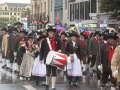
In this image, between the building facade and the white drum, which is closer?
the white drum

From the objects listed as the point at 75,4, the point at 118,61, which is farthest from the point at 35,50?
the point at 75,4

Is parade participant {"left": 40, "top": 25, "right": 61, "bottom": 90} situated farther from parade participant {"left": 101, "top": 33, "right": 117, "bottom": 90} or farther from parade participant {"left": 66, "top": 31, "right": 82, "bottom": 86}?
parade participant {"left": 101, "top": 33, "right": 117, "bottom": 90}

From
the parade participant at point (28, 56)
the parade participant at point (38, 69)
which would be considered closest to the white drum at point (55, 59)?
the parade participant at point (38, 69)

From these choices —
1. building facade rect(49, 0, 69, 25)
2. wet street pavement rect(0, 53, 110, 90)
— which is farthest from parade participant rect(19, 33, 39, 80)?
building facade rect(49, 0, 69, 25)

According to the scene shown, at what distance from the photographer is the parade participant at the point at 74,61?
44.0 feet

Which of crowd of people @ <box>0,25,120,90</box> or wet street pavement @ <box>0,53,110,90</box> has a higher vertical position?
crowd of people @ <box>0,25,120,90</box>

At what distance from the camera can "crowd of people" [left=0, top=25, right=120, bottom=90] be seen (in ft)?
34.9

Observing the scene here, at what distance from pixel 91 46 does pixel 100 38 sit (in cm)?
61

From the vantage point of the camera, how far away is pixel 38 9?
80062mm

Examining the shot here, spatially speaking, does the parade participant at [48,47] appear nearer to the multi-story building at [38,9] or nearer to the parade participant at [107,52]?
the parade participant at [107,52]

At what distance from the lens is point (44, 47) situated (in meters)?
12.1

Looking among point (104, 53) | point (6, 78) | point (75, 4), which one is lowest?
point (6, 78)

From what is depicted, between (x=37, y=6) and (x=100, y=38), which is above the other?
(x=37, y=6)

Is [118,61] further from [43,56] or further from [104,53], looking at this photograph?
[43,56]
